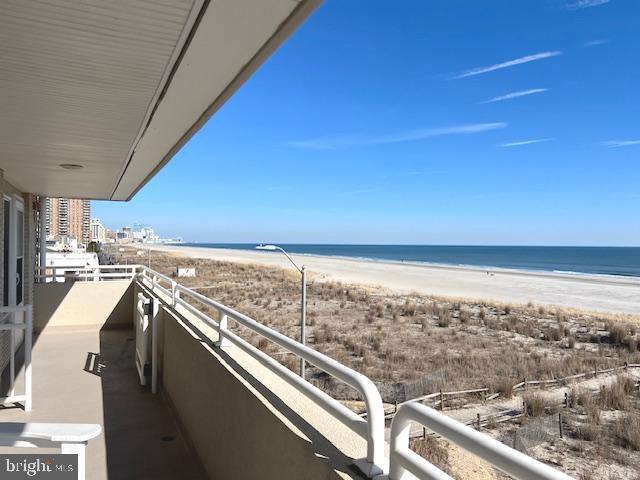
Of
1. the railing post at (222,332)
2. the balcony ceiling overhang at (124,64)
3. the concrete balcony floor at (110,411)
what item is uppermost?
the balcony ceiling overhang at (124,64)

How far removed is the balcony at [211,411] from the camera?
4.72ft

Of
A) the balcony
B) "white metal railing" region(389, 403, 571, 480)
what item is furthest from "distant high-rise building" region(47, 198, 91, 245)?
"white metal railing" region(389, 403, 571, 480)

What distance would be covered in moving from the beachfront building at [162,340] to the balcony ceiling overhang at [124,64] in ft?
0.03

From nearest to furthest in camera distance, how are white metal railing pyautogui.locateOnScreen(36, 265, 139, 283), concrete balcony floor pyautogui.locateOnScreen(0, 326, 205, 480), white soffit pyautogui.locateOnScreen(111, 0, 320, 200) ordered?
white soffit pyautogui.locateOnScreen(111, 0, 320, 200) < concrete balcony floor pyautogui.locateOnScreen(0, 326, 205, 480) < white metal railing pyautogui.locateOnScreen(36, 265, 139, 283)

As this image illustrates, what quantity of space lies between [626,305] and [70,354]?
26110mm

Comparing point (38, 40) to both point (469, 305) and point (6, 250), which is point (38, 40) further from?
point (469, 305)

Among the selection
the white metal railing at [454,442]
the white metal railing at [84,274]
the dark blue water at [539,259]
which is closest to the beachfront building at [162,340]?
the white metal railing at [454,442]

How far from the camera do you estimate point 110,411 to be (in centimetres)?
466

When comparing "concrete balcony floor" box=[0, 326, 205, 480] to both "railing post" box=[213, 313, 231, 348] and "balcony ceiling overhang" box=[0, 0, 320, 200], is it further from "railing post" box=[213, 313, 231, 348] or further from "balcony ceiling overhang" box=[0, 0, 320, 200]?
"balcony ceiling overhang" box=[0, 0, 320, 200]

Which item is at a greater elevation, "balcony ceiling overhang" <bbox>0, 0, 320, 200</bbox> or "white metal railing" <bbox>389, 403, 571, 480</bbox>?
"balcony ceiling overhang" <bbox>0, 0, 320, 200</bbox>

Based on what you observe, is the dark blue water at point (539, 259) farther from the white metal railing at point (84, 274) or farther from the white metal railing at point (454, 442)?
the white metal railing at point (454, 442)

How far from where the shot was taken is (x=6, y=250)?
22.3ft

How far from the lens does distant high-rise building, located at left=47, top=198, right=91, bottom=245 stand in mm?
65750

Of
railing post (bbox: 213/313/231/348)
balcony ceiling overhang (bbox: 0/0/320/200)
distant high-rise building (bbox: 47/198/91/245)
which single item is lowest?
railing post (bbox: 213/313/231/348)
